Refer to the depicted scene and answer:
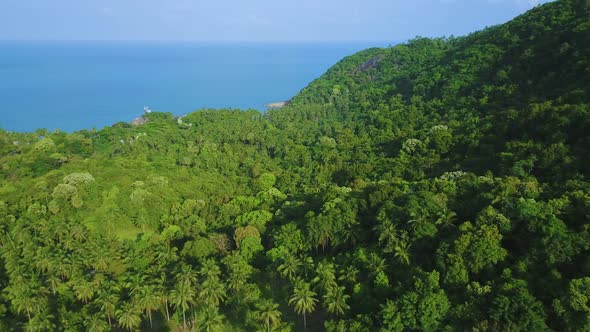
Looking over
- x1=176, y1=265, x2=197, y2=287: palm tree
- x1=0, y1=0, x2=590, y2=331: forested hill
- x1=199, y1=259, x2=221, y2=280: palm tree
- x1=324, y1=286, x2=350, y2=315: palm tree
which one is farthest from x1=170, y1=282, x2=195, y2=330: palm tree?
x1=324, y1=286, x2=350, y2=315: palm tree

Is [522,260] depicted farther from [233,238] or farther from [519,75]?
[519,75]

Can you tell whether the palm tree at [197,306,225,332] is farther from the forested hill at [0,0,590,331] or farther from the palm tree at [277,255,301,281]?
the palm tree at [277,255,301,281]

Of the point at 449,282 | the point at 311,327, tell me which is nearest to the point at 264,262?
the point at 311,327

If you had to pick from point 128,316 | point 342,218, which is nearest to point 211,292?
point 128,316

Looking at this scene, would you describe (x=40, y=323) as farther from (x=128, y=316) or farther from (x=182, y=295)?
(x=182, y=295)

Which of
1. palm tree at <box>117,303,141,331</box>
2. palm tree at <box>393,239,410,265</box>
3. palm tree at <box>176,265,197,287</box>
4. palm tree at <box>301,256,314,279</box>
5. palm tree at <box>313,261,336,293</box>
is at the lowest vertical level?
palm tree at <box>117,303,141,331</box>

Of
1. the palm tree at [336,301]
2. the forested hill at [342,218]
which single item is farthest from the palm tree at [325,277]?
the palm tree at [336,301]

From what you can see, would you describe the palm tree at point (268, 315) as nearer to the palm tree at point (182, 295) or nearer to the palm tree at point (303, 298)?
the palm tree at point (303, 298)
